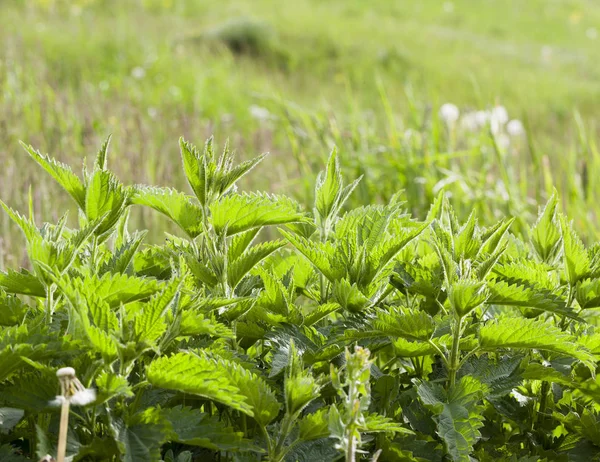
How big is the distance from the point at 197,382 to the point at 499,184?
3093mm

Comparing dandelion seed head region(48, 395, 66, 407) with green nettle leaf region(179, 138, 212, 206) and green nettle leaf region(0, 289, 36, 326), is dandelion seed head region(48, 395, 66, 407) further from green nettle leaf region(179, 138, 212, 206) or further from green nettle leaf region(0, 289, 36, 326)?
green nettle leaf region(179, 138, 212, 206)

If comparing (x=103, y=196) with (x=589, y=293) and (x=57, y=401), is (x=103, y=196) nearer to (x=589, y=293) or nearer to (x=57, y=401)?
(x=57, y=401)

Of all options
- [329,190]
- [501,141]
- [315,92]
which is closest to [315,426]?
[329,190]

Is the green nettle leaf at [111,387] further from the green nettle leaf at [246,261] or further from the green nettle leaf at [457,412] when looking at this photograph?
the green nettle leaf at [457,412]

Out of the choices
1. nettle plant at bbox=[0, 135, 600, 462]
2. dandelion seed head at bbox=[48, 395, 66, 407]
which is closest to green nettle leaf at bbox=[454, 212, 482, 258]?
nettle plant at bbox=[0, 135, 600, 462]

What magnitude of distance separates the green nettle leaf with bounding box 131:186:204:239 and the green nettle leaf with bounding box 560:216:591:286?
64 cm

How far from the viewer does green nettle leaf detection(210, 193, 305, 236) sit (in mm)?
1125

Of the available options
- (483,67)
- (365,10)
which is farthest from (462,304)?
(365,10)

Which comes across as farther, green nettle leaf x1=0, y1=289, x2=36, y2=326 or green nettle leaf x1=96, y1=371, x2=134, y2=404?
green nettle leaf x1=0, y1=289, x2=36, y2=326

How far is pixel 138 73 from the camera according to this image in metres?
7.59

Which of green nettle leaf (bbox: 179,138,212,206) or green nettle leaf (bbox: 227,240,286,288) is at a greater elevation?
green nettle leaf (bbox: 179,138,212,206)

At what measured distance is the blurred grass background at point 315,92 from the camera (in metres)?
3.75

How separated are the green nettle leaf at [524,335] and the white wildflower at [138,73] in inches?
275

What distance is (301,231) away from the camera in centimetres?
139
